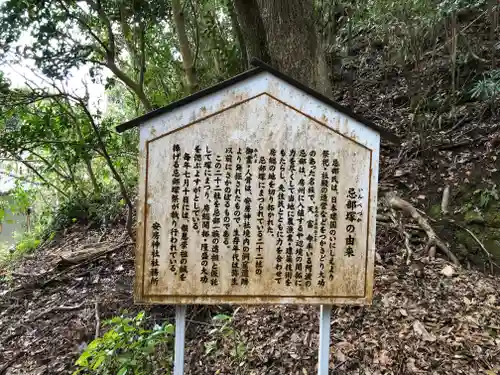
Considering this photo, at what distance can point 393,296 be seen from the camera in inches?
147

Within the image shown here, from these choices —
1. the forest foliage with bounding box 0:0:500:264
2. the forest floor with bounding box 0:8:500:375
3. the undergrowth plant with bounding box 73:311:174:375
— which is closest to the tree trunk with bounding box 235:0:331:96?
the forest foliage with bounding box 0:0:500:264

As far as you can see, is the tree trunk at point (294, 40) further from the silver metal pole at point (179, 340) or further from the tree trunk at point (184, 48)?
the silver metal pole at point (179, 340)

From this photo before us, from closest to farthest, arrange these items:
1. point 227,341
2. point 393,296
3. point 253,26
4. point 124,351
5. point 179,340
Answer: point 179,340
point 124,351
point 227,341
point 393,296
point 253,26

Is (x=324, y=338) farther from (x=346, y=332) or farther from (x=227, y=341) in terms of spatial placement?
(x=227, y=341)

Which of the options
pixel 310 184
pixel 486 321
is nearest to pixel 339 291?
pixel 310 184

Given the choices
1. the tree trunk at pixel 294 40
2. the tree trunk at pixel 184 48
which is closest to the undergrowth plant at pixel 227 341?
the tree trunk at pixel 294 40

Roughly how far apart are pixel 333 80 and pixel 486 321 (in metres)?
5.76

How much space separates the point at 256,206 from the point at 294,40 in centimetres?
265

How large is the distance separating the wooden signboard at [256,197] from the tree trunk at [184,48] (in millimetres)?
3390

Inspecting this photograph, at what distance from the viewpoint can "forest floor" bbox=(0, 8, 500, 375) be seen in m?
3.27

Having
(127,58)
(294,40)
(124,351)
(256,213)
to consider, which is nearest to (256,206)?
(256,213)

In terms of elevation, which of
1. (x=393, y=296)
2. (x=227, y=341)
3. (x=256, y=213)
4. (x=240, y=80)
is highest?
(x=240, y=80)

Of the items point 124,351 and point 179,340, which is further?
point 124,351

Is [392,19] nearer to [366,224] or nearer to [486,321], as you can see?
[486,321]
